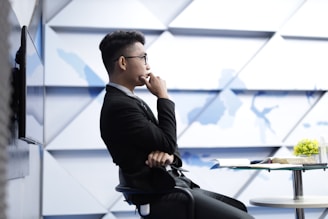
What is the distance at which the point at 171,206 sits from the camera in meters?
1.72

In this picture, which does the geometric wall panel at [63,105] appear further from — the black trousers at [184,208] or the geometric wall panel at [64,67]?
the black trousers at [184,208]

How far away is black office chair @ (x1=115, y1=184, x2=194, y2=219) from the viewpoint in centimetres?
171

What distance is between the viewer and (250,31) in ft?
13.3

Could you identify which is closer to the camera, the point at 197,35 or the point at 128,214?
the point at 128,214

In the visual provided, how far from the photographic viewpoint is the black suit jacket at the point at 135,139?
1741 millimetres

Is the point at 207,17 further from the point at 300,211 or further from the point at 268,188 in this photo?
the point at 300,211

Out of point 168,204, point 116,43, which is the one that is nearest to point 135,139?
point 168,204

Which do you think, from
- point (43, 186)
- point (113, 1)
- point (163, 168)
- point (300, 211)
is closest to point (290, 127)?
point (300, 211)

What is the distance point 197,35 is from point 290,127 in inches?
44.4

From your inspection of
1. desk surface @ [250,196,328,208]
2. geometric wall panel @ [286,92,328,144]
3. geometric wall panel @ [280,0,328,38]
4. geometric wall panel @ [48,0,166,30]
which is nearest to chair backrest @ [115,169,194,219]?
desk surface @ [250,196,328,208]

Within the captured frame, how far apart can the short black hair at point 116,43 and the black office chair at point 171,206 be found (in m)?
0.59

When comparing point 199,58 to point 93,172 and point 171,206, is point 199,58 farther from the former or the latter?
point 171,206

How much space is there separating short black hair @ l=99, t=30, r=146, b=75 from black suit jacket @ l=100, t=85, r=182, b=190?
240 millimetres

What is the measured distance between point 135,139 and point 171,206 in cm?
28
